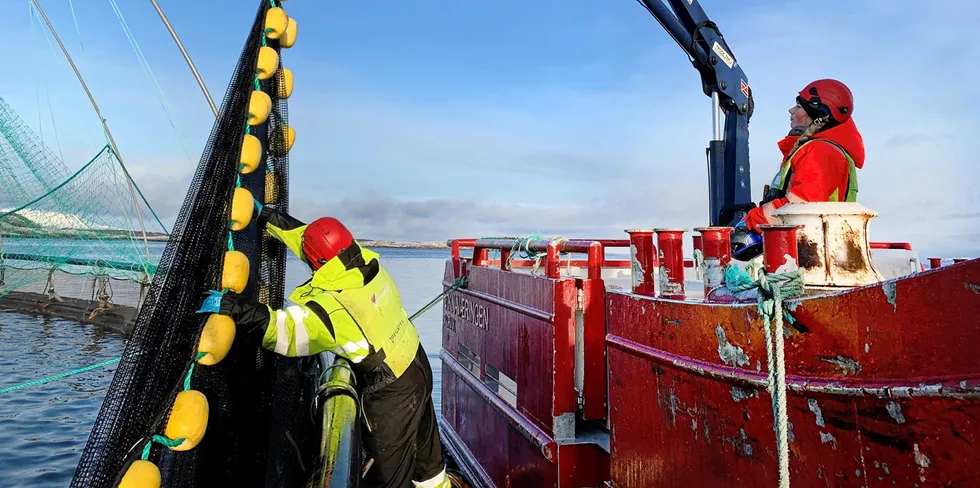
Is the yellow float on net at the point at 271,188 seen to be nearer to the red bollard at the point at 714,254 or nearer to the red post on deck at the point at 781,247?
the red bollard at the point at 714,254

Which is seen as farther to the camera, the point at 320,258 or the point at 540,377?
the point at 540,377

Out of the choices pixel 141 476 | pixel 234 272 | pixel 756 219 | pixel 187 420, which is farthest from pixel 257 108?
pixel 756 219

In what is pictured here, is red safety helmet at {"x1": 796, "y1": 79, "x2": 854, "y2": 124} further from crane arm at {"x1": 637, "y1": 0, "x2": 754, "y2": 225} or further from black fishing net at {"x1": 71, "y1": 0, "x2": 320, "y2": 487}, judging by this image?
crane arm at {"x1": 637, "y1": 0, "x2": 754, "y2": 225}

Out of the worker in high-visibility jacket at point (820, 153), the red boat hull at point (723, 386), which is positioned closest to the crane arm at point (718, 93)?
the red boat hull at point (723, 386)

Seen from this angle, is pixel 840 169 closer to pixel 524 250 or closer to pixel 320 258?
pixel 524 250

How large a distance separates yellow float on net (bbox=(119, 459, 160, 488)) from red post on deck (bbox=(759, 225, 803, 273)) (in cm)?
236

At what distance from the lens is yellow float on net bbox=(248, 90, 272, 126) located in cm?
325

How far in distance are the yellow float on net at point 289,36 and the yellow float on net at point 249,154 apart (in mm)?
1108

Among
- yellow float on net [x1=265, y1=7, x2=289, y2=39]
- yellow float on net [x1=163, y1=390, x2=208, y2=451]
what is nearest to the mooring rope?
yellow float on net [x1=163, y1=390, x2=208, y2=451]

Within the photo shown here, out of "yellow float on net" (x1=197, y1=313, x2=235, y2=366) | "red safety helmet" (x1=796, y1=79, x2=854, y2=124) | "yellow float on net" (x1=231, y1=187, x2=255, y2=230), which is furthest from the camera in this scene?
"red safety helmet" (x1=796, y1=79, x2=854, y2=124)

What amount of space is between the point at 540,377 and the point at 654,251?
1.45 meters

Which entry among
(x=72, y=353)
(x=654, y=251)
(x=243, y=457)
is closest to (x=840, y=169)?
(x=654, y=251)

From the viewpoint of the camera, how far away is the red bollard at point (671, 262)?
322cm

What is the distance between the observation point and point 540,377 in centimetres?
439
